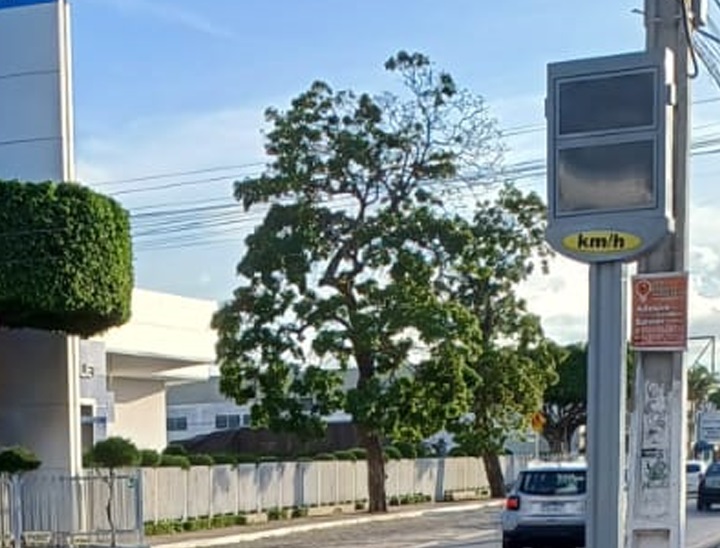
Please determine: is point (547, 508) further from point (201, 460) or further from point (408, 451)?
point (408, 451)

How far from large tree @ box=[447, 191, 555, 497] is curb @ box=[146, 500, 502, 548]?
2.51m

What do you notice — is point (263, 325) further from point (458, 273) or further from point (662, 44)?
point (662, 44)

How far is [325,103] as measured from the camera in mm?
37531

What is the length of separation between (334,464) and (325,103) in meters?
11.0

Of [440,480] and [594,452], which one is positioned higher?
[594,452]

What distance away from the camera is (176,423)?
8562 centimetres

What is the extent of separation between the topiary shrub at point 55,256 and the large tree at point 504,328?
1918cm

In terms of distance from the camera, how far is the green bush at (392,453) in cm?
4601

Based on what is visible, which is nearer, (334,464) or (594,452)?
(594,452)

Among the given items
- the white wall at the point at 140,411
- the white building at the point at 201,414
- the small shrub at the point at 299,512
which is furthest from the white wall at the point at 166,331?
the white building at the point at 201,414

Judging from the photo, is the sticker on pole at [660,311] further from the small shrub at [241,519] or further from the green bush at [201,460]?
the small shrub at [241,519]

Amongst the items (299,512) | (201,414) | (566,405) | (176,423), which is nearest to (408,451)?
(299,512)

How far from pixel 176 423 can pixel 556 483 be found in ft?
211

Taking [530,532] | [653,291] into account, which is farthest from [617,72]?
[530,532]
